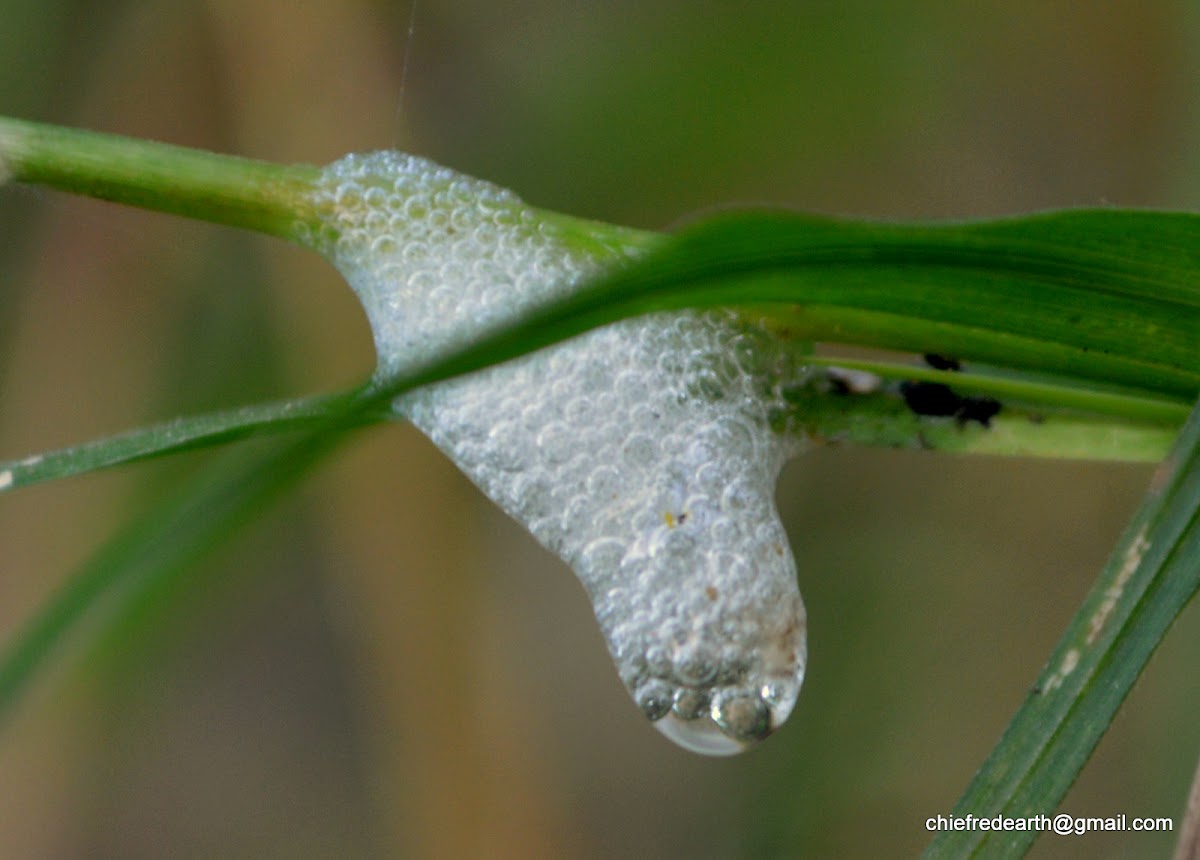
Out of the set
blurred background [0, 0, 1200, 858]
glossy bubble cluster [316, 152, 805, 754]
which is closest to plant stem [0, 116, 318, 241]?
glossy bubble cluster [316, 152, 805, 754]

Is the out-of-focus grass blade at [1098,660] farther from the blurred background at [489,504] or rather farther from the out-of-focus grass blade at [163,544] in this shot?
the blurred background at [489,504]

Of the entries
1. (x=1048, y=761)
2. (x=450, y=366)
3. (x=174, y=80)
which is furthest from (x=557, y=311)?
(x=174, y=80)

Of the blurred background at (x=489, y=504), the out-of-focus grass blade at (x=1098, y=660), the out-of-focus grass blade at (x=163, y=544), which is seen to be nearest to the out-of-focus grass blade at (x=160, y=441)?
the out-of-focus grass blade at (x=163, y=544)

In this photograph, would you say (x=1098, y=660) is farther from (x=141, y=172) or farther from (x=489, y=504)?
(x=489, y=504)

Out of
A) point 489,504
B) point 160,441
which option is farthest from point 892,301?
point 489,504

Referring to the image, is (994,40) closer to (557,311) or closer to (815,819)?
(815,819)

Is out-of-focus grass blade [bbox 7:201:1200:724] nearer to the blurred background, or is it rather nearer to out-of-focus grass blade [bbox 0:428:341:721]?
out-of-focus grass blade [bbox 0:428:341:721]
